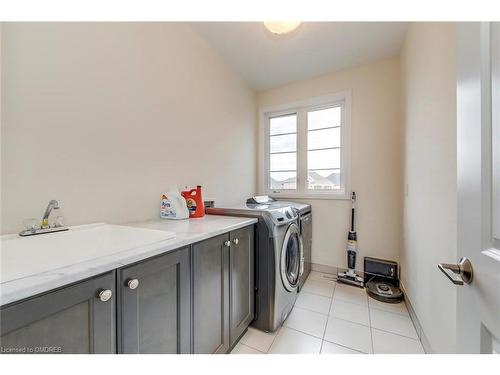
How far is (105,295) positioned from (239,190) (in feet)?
6.64

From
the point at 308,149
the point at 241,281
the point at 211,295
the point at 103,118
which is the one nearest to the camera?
the point at 211,295

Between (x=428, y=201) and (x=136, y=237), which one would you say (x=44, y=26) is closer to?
(x=136, y=237)

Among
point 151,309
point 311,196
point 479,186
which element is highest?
point 479,186

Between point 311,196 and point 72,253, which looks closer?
point 72,253

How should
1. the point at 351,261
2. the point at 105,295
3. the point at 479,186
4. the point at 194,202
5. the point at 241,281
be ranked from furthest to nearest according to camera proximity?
the point at 351,261, the point at 194,202, the point at 241,281, the point at 105,295, the point at 479,186

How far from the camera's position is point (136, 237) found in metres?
1.05

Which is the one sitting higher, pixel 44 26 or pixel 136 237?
pixel 44 26

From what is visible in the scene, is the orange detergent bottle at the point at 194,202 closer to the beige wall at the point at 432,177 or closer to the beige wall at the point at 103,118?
the beige wall at the point at 103,118

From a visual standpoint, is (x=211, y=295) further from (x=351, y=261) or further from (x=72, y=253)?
(x=351, y=261)

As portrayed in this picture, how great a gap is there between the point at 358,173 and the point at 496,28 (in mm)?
2064

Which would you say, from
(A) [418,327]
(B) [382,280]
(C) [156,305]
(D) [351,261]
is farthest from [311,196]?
(C) [156,305]

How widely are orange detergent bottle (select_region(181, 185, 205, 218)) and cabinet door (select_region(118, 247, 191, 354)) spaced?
2.28 feet

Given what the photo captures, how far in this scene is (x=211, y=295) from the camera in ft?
3.59
